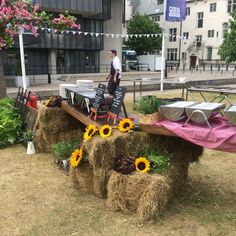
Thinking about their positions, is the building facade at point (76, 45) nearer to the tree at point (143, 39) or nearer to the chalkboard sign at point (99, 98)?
the tree at point (143, 39)

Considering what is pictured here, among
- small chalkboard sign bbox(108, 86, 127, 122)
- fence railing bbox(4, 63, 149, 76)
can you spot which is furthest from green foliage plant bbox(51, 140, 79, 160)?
fence railing bbox(4, 63, 149, 76)

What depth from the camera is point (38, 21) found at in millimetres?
7793

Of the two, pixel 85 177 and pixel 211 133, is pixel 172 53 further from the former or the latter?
pixel 211 133

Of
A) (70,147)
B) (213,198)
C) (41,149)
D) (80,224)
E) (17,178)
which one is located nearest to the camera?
(80,224)

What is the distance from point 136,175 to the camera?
3.48 metres

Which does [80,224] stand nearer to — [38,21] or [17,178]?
[17,178]

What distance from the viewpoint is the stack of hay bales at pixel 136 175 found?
3.38 meters

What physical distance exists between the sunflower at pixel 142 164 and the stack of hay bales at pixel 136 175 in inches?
3.5

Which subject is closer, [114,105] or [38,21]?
[114,105]

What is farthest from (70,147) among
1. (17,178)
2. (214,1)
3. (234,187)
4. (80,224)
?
(214,1)

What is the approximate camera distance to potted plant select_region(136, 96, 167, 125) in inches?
139

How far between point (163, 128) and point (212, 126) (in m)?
0.52

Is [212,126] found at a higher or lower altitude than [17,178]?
higher

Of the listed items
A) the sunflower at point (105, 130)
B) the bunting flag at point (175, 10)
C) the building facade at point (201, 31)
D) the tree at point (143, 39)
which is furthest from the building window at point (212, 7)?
the sunflower at point (105, 130)
